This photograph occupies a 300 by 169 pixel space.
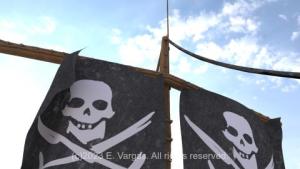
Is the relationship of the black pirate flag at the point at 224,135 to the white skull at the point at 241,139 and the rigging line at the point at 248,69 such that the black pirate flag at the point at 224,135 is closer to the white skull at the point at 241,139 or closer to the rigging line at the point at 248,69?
the white skull at the point at 241,139

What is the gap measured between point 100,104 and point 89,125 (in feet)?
0.85

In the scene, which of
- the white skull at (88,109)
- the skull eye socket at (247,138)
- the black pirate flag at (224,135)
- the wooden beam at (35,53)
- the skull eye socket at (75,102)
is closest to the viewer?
the white skull at (88,109)

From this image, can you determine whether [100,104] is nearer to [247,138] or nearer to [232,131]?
[232,131]

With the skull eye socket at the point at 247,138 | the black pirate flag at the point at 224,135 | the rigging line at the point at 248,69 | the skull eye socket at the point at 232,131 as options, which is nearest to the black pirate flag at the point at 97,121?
the black pirate flag at the point at 224,135

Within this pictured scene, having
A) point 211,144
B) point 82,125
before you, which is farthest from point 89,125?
point 211,144

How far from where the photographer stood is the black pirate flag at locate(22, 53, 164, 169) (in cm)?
340

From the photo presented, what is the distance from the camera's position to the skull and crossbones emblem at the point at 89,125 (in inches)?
135

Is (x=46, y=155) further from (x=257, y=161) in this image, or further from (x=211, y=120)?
(x=257, y=161)

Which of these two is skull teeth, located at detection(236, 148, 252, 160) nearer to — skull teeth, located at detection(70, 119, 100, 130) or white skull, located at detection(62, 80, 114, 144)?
white skull, located at detection(62, 80, 114, 144)

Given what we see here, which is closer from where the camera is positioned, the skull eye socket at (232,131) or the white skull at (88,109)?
the white skull at (88,109)

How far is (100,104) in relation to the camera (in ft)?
12.4

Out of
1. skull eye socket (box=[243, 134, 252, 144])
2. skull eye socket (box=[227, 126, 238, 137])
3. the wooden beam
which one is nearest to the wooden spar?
the wooden beam

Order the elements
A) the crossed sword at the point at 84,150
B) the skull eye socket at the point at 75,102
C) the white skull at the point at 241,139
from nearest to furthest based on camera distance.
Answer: the crossed sword at the point at 84,150 < the skull eye socket at the point at 75,102 < the white skull at the point at 241,139

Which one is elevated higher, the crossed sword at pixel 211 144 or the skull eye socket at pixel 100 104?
the skull eye socket at pixel 100 104
